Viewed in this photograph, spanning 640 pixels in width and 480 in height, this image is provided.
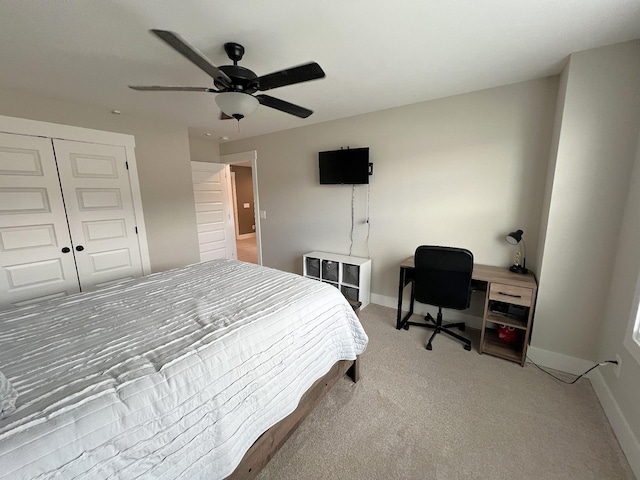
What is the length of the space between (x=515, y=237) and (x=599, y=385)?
46.3 inches

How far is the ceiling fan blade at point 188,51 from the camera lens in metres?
A: 1.11

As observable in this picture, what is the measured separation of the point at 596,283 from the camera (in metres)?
1.89

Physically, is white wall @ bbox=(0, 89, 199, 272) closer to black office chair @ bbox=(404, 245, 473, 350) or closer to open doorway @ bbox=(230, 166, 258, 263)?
open doorway @ bbox=(230, 166, 258, 263)

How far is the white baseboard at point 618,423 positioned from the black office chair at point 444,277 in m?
0.81

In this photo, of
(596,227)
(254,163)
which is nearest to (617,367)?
(596,227)

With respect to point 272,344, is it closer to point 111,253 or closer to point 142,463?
point 142,463

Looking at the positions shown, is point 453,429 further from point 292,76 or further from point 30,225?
point 30,225

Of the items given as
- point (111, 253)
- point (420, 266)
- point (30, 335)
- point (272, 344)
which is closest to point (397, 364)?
point (420, 266)

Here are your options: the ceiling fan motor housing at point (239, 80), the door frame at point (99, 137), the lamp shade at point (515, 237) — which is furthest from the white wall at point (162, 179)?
the lamp shade at point (515, 237)

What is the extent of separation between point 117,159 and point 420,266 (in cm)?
362

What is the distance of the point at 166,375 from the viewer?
3.22 feet

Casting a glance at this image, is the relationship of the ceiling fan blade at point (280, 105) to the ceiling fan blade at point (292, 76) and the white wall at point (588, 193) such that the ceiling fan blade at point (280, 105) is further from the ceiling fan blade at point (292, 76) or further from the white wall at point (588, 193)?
the white wall at point (588, 193)

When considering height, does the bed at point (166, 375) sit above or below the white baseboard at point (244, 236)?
→ above

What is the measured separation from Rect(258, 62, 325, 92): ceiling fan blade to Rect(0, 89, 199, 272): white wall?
2445 mm
